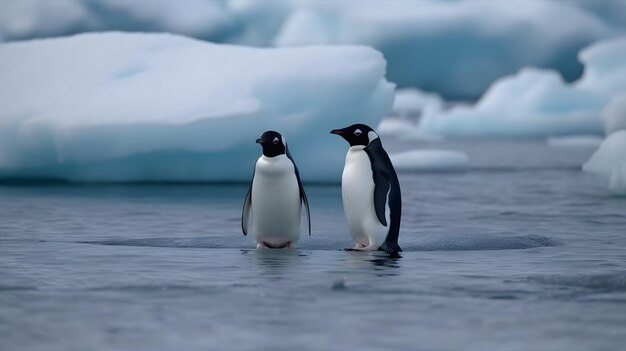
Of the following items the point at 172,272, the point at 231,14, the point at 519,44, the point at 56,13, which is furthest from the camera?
the point at 519,44

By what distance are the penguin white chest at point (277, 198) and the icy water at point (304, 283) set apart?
210 millimetres

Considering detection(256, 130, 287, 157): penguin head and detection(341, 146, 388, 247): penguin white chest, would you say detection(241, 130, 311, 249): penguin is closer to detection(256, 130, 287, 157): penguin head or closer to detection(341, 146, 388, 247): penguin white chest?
detection(256, 130, 287, 157): penguin head

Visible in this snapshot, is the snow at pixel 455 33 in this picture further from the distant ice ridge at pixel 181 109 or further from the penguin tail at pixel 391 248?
the penguin tail at pixel 391 248

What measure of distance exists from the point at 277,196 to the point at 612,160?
20.4ft

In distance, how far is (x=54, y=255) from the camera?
7.20m

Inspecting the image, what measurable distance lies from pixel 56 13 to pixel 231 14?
483cm

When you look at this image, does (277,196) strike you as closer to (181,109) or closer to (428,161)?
(181,109)

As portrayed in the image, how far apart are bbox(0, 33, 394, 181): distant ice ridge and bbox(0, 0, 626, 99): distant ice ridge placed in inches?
316

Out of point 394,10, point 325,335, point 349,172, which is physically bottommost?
point 325,335

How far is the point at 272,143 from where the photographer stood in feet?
25.2

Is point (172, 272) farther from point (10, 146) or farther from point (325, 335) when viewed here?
point (10, 146)

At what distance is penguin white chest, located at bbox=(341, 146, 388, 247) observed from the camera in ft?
24.8

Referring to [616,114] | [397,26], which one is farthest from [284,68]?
[397,26]

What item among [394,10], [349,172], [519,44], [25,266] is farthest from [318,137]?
[519,44]
